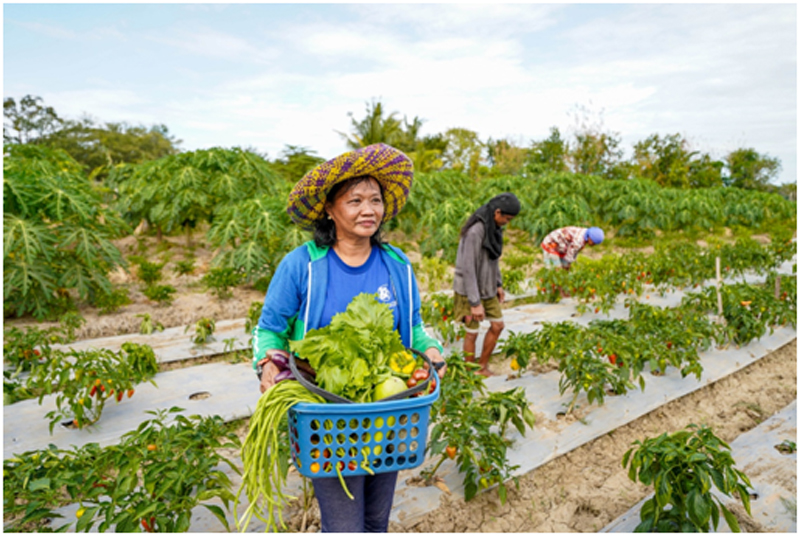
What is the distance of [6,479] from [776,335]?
20.0 ft

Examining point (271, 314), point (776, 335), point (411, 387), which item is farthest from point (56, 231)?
point (776, 335)

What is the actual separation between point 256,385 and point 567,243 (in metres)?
4.56

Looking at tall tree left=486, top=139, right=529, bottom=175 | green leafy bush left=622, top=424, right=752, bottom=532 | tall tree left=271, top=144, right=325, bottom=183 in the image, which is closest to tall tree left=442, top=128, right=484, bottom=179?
tall tree left=486, top=139, right=529, bottom=175

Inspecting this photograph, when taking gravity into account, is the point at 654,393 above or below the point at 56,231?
below

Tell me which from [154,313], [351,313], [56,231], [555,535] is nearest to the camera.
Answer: [351,313]

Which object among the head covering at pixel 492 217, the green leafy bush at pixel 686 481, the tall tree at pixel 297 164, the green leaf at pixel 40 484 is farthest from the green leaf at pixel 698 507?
the tall tree at pixel 297 164

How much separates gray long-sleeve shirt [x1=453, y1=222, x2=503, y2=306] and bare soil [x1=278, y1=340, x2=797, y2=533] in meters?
1.27

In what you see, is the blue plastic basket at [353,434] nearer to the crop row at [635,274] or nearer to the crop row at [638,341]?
the crop row at [638,341]

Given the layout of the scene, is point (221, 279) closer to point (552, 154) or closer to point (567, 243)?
point (567, 243)

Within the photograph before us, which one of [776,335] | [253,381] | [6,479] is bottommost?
[776,335]

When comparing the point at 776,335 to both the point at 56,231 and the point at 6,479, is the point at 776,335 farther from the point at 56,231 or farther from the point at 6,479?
the point at 56,231

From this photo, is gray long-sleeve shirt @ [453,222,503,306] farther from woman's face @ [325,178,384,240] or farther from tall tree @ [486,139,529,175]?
tall tree @ [486,139,529,175]

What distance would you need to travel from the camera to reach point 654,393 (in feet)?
12.4

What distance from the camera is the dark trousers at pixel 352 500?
65.4 inches
